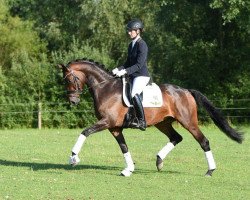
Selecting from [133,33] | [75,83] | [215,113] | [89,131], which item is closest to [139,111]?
[89,131]

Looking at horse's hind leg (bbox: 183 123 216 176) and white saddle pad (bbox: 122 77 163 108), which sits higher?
white saddle pad (bbox: 122 77 163 108)

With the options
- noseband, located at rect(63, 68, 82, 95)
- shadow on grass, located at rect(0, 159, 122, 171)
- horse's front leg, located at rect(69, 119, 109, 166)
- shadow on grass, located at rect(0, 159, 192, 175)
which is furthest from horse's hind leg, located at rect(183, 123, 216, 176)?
noseband, located at rect(63, 68, 82, 95)

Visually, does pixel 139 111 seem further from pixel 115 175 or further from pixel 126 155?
pixel 115 175

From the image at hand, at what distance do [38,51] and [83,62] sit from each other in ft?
118

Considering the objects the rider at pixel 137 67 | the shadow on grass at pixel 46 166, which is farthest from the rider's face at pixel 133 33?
the shadow on grass at pixel 46 166

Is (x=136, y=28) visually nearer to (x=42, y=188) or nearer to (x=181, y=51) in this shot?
(x=42, y=188)

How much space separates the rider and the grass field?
5.05 feet

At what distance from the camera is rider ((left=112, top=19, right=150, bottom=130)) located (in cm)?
1312

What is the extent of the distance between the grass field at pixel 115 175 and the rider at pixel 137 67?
5.05 feet

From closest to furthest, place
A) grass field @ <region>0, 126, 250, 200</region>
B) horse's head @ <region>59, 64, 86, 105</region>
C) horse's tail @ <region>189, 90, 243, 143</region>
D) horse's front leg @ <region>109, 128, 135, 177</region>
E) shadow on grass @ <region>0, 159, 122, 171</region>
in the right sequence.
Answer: grass field @ <region>0, 126, 250, 200</region>
horse's front leg @ <region>109, 128, 135, 177</region>
horse's head @ <region>59, 64, 86, 105</region>
horse's tail @ <region>189, 90, 243, 143</region>
shadow on grass @ <region>0, 159, 122, 171</region>

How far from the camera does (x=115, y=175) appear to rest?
43.0 feet

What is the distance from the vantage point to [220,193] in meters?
10.8

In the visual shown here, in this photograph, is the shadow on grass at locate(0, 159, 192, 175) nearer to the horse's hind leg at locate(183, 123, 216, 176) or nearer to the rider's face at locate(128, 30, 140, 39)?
the horse's hind leg at locate(183, 123, 216, 176)

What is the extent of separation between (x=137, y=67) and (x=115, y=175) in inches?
94.9
